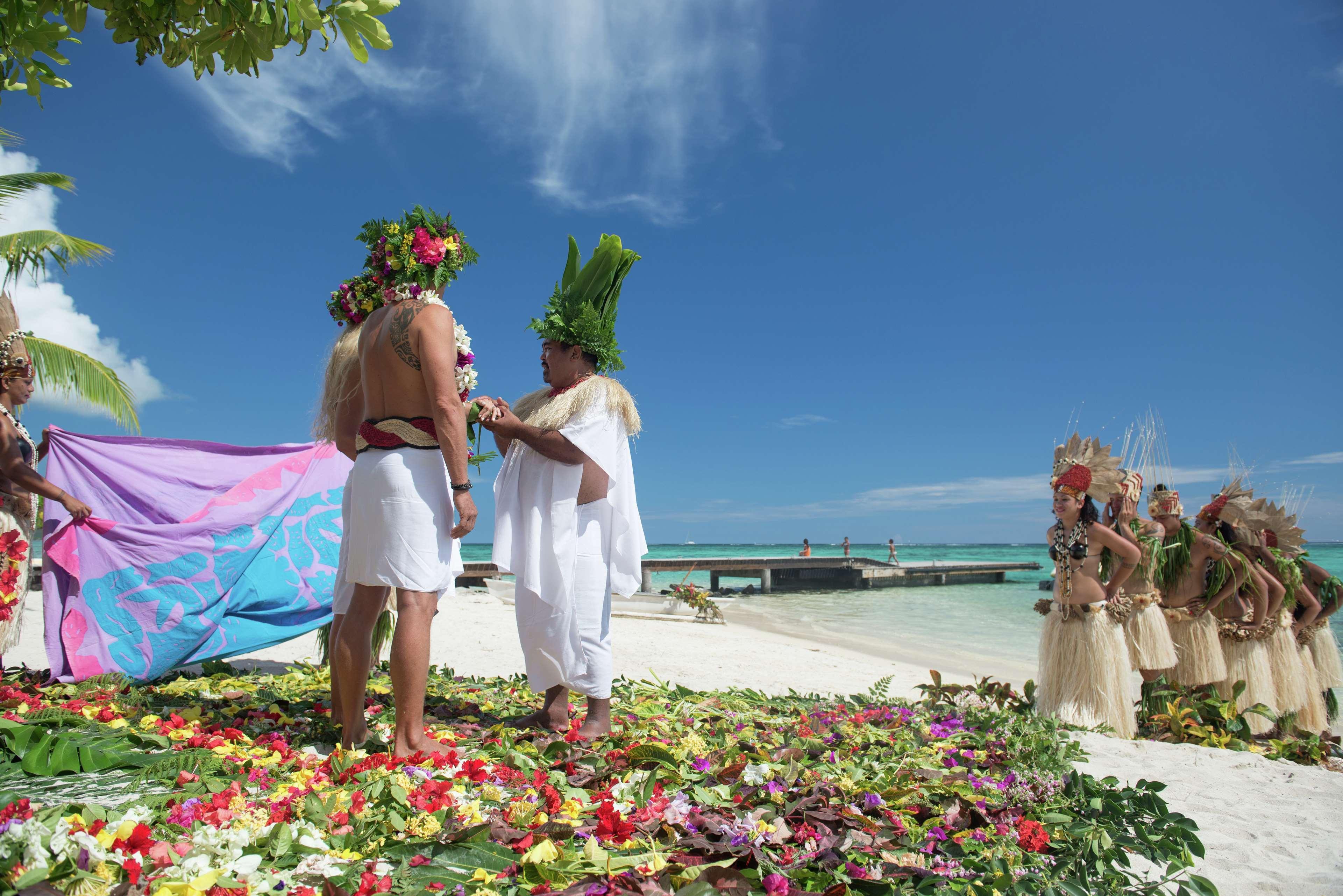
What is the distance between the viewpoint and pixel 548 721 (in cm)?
356

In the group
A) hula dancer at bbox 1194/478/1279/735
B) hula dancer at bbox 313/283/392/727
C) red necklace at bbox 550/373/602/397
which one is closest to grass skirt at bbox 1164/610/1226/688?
hula dancer at bbox 1194/478/1279/735

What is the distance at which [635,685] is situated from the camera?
4.97 m

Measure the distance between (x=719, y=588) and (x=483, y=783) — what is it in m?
24.1

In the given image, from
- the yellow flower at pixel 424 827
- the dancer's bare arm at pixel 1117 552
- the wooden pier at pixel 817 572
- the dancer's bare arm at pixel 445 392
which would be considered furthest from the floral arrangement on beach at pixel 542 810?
the wooden pier at pixel 817 572

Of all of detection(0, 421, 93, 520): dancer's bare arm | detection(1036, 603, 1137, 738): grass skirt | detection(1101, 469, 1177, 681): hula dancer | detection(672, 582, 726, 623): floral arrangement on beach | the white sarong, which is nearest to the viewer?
the white sarong

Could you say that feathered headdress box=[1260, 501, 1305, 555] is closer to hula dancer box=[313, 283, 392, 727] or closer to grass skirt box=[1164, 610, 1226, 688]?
grass skirt box=[1164, 610, 1226, 688]

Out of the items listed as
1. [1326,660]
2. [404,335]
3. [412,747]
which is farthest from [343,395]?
[1326,660]

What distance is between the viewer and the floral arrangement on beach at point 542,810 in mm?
1898

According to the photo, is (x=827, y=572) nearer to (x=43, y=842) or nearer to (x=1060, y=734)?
(x=1060, y=734)

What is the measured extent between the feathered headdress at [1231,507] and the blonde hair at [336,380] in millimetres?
7363

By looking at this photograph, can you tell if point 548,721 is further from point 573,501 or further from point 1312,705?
point 1312,705

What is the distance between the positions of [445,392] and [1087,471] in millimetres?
4375

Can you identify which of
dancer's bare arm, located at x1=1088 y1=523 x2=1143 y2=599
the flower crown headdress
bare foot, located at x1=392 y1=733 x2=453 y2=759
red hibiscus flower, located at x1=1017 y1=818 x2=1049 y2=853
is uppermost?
the flower crown headdress

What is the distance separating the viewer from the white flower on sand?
269cm
